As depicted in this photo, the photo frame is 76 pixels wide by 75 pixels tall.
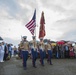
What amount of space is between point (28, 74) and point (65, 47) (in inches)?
610

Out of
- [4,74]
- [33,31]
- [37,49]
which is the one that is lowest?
[4,74]

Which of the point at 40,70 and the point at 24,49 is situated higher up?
the point at 24,49

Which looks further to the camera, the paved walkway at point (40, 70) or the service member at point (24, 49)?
the service member at point (24, 49)

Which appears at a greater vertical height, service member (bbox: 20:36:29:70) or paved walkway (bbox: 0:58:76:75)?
A: service member (bbox: 20:36:29:70)

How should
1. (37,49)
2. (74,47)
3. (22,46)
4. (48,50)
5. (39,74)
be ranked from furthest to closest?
(74,47) < (48,50) < (37,49) < (22,46) < (39,74)

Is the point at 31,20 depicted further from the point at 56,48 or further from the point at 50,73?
the point at 50,73

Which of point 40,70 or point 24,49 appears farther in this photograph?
point 24,49

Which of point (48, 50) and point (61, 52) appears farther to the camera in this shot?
point (61, 52)

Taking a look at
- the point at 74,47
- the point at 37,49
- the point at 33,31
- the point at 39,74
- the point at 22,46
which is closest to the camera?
the point at 39,74

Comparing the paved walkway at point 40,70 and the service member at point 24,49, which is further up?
the service member at point 24,49

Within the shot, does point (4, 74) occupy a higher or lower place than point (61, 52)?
lower

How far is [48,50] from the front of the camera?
1753cm

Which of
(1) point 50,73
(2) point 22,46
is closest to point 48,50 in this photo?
(2) point 22,46

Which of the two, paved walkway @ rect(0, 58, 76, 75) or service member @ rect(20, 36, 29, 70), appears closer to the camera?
paved walkway @ rect(0, 58, 76, 75)
